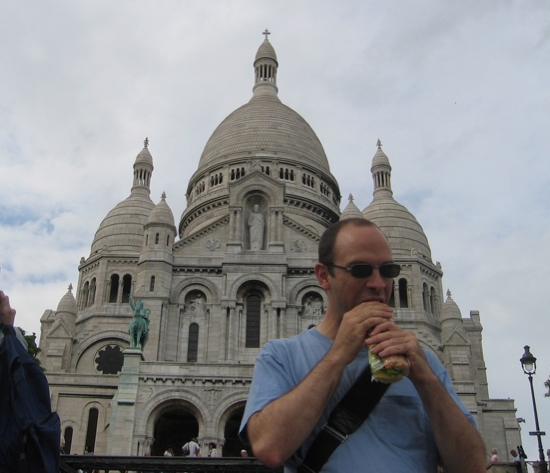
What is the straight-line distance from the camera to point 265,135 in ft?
175

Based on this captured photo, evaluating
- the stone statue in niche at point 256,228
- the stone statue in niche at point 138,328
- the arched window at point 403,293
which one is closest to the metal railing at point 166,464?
the stone statue in niche at point 138,328

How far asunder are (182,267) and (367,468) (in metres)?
32.7

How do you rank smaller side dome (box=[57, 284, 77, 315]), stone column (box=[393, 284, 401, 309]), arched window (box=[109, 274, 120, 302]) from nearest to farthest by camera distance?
1. stone column (box=[393, 284, 401, 309])
2. smaller side dome (box=[57, 284, 77, 315])
3. arched window (box=[109, 274, 120, 302])

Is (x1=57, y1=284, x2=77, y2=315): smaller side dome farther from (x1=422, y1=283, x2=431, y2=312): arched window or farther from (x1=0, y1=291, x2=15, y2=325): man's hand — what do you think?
(x1=0, y1=291, x2=15, y2=325): man's hand

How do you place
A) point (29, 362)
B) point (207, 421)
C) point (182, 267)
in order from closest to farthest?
1. point (29, 362)
2. point (207, 421)
3. point (182, 267)

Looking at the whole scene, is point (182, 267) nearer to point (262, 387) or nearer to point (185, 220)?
point (185, 220)

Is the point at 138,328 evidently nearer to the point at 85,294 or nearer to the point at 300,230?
the point at 300,230

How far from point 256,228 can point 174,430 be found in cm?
1085

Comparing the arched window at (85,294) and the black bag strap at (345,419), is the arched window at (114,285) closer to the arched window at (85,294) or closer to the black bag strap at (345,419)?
the arched window at (85,294)

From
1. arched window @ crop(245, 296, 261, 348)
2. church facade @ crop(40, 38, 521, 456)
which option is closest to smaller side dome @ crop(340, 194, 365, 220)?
church facade @ crop(40, 38, 521, 456)

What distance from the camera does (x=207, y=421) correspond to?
2809cm

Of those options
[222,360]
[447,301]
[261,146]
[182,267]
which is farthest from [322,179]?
[222,360]

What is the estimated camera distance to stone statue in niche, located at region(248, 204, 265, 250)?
36.4 meters

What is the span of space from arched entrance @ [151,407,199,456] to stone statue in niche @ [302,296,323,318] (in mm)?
7350
